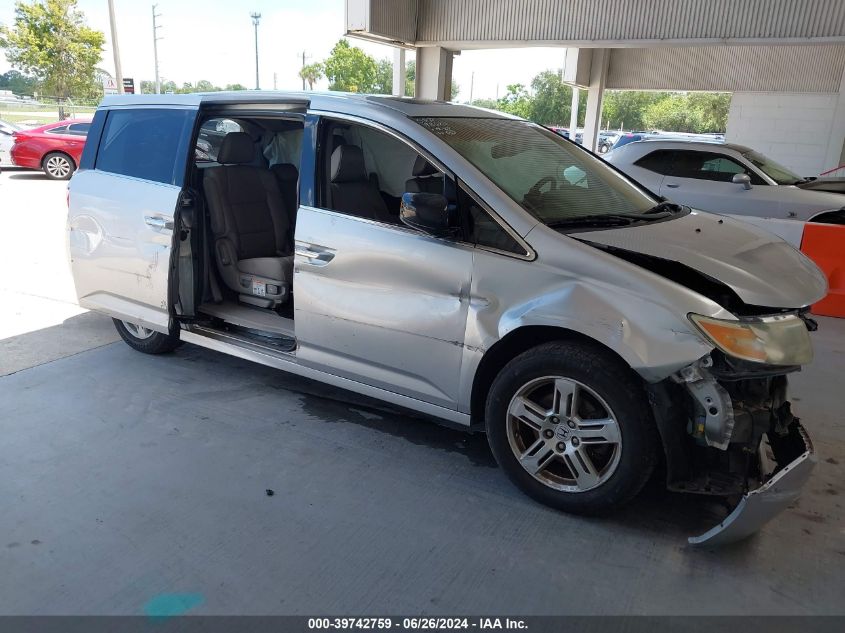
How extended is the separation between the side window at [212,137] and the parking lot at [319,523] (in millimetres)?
1713

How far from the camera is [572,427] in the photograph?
2.95 m

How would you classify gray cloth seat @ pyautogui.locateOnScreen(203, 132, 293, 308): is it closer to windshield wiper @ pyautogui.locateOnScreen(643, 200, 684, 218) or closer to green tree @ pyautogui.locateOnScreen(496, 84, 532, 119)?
windshield wiper @ pyautogui.locateOnScreen(643, 200, 684, 218)

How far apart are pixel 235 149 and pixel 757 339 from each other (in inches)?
138

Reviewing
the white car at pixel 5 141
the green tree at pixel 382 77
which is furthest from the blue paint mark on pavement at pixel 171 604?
the green tree at pixel 382 77

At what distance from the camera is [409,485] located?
3.31 metres

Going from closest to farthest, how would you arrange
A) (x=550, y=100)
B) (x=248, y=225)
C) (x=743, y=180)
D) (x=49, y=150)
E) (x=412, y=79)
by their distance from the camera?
(x=248, y=225) → (x=743, y=180) → (x=49, y=150) → (x=412, y=79) → (x=550, y=100)

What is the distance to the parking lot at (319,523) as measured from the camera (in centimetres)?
253

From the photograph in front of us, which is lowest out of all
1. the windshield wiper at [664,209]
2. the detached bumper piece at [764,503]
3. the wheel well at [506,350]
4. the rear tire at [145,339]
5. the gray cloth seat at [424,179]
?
the rear tire at [145,339]

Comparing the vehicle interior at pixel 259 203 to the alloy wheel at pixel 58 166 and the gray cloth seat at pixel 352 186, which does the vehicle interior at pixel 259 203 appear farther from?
the alloy wheel at pixel 58 166

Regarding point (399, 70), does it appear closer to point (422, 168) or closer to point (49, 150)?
point (49, 150)

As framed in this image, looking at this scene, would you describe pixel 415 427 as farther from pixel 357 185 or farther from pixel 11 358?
pixel 11 358

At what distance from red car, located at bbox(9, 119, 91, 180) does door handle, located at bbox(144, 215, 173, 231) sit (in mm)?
13426

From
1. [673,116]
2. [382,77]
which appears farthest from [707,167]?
[673,116]

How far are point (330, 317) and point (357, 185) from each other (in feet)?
2.77
